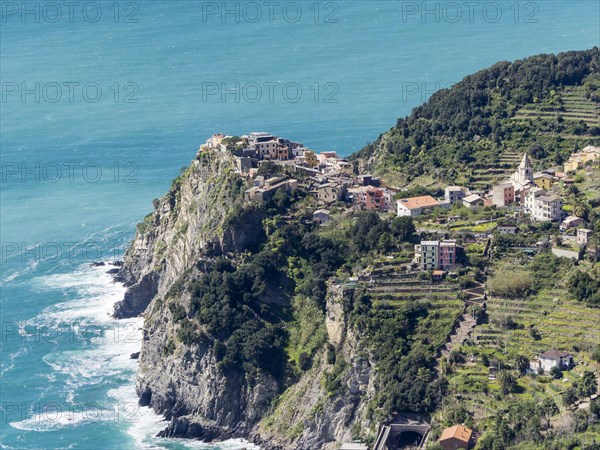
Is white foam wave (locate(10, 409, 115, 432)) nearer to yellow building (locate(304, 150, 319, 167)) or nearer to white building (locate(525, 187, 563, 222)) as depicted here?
yellow building (locate(304, 150, 319, 167))

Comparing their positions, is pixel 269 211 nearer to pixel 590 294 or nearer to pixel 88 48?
pixel 590 294

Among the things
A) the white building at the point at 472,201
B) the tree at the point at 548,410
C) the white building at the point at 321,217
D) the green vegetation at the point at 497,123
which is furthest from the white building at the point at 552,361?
the green vegetation at the point at 497,123

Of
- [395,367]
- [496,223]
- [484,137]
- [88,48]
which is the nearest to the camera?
[395,367]

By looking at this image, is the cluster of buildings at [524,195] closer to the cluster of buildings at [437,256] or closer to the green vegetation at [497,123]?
the green vegetation at [497,123]

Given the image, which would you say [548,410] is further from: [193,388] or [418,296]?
[193,388]

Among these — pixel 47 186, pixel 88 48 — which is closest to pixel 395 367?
pixel 47 186

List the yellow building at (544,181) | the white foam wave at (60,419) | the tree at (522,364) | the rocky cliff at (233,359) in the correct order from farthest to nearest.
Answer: the yellow building at (544,181) → the white foam wave at (60,419) → the rocky cliff at (233,359) → the tree at (522,364)

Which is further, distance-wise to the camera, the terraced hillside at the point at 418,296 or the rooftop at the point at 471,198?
the rooftop at the point at 471,198
